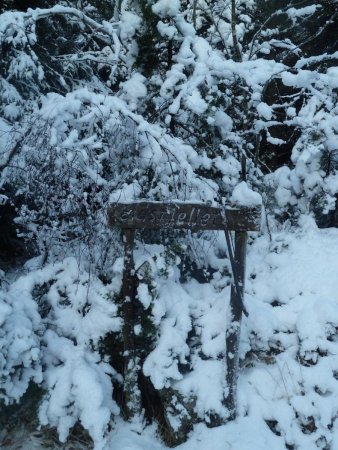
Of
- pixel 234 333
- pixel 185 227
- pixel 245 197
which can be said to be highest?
pixel 245 197

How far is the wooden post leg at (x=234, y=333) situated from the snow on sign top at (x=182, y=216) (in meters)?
0.13

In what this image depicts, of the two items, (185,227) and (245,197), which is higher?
(245,197)

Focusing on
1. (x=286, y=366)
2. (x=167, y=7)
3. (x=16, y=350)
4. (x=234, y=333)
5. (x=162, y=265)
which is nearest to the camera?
(x=16, y=350)

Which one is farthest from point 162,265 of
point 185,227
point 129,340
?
point 129,340

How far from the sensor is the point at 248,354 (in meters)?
3.51

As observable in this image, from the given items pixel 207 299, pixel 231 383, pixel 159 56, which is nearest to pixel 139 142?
pixel 159 56

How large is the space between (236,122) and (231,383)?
3194 mm

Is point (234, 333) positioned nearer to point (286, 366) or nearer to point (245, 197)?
point (286, 366)

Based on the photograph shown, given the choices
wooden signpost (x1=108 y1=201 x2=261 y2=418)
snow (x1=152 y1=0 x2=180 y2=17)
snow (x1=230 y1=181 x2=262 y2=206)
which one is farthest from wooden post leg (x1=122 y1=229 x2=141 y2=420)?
snow (x1=152 y1=0 x2=180 y2=17)

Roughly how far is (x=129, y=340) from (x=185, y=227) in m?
1.05

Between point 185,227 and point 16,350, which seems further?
point 185,227

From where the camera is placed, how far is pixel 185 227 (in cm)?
318

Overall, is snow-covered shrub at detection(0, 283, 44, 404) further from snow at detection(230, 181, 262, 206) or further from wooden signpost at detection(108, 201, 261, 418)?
snow at detection(230, 181, 262, 206)

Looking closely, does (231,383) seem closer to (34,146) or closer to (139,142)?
(139,142)
